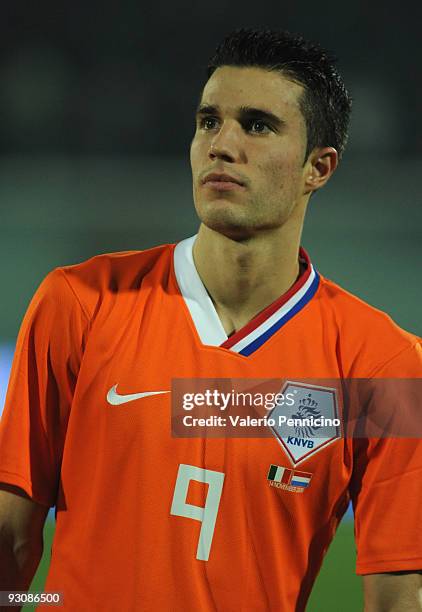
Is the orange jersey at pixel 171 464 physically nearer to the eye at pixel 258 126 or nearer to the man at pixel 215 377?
the man at pixel 215 377

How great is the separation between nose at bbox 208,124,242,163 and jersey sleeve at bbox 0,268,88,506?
1.37 feet

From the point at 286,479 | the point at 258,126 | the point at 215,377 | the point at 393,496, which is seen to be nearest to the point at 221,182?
the point at 258,126

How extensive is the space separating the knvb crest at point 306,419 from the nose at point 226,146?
0.50 meters

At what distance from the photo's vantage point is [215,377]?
6.65 ft

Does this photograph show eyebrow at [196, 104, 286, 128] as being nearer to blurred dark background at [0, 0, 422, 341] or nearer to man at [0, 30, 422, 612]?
man at [0, 30, 422, 612]

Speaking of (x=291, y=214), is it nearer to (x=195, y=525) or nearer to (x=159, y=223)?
(x=195, y=525)

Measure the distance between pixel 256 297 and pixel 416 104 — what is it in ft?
18.8

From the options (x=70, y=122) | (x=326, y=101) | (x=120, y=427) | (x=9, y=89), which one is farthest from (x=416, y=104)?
(x=120, y=427)

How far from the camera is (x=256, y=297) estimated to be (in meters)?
2.13

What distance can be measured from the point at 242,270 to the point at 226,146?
0.91 feet

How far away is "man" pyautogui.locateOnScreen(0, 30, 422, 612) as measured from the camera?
1924 millimetres

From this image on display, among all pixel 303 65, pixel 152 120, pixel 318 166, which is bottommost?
pixel 318 166
